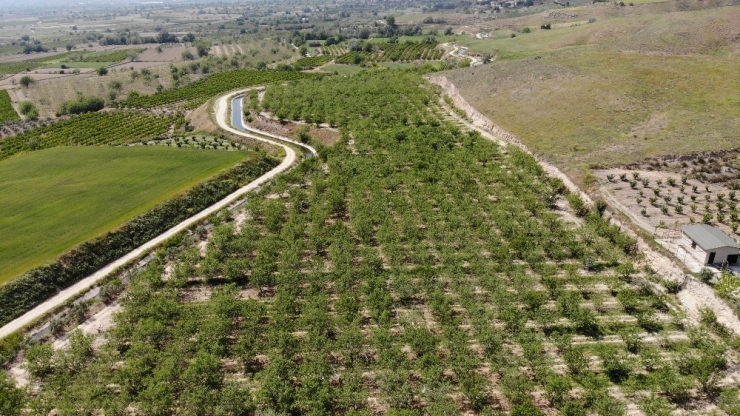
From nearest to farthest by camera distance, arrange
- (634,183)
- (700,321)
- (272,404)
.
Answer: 1. (272,404)
2. (700,321)
3. (634,183)

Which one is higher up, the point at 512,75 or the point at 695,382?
the point at 512,75

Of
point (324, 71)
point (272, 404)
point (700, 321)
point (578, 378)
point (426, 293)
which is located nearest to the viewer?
point (272, 404)

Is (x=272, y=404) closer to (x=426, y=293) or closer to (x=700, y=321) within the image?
(x=426, y=293)

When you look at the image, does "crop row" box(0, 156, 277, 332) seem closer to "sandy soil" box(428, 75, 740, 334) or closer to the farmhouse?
"sandy soil" box(428, 75, 740, 334)

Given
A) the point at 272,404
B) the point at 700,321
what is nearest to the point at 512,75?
the point at 700,321

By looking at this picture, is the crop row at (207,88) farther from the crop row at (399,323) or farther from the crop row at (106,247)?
the crop row at (399,323)

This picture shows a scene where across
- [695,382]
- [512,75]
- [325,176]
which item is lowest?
[695,382]

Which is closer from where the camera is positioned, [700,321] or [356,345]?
[356,345]

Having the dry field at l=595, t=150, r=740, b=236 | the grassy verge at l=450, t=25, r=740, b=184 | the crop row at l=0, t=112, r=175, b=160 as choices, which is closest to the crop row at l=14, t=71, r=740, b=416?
the dry field at l=595, t=150, r=740, b=236
